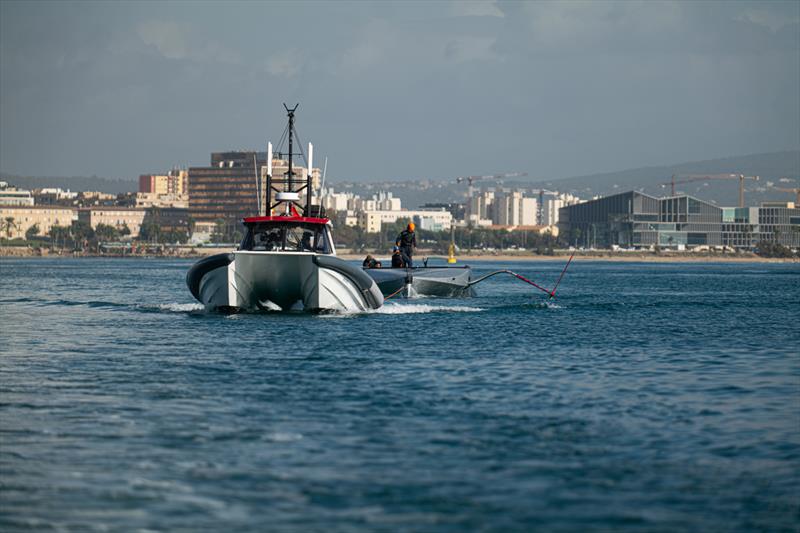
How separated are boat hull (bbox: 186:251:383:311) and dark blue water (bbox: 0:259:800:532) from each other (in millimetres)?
2337

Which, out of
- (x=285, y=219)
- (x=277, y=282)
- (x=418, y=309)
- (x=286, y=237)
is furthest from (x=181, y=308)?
(x=277, y=282)

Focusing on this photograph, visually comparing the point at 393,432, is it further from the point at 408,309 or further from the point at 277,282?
the point at 408,309

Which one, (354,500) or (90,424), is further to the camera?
(90,424)

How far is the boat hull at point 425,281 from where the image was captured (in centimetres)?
5605

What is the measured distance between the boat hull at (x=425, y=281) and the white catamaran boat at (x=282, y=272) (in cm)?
1207

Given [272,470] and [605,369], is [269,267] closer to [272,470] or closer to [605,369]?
[605,369]

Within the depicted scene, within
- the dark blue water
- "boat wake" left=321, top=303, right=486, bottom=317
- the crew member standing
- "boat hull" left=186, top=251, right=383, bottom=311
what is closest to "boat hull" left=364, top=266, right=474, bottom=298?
the crew member standing

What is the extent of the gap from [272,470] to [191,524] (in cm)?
272

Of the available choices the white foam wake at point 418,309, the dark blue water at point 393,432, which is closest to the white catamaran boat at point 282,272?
the dark blue water at point 393,432

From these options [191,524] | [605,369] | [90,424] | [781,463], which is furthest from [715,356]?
[191,524]

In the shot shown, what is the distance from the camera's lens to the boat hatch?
41406 millimetres

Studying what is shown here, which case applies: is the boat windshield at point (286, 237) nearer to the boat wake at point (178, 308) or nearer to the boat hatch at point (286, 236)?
the boat hatch at point (286, 236)

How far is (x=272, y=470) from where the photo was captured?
1552cm

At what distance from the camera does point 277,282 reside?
40250 millimetres
